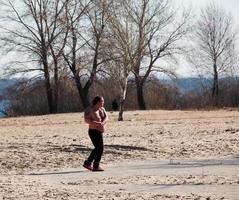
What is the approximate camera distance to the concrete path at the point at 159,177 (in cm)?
1151

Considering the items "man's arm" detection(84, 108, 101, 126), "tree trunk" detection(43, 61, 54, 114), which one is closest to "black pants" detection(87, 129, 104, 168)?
"man's arm" detection(84, 108, 101, 126)

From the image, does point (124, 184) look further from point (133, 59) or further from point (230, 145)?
point (133, 59)

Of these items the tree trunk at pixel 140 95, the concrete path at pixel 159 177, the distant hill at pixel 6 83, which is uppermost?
the distant hill at pixel 6 83

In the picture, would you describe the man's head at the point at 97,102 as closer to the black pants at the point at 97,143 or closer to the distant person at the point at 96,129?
the distant person at the point at 96,129

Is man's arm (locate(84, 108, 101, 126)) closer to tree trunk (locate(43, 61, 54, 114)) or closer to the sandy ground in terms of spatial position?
the sandy ground

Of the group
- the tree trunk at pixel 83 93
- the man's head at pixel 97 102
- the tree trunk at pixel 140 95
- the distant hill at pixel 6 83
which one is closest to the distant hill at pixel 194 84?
the tree trunk at pixel 140 95

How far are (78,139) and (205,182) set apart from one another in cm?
1163

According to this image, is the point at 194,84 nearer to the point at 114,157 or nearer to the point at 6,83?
the point at 6,83

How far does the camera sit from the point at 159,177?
1366cm

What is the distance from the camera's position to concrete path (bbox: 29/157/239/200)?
11.5 metres

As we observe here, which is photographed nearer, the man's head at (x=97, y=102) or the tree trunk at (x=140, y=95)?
the man's head at (x=97, y=102)

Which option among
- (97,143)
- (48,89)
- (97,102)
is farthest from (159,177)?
(48,89)

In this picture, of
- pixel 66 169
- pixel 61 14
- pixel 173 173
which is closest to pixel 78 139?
pixel 66 169

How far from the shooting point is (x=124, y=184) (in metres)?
12.6
